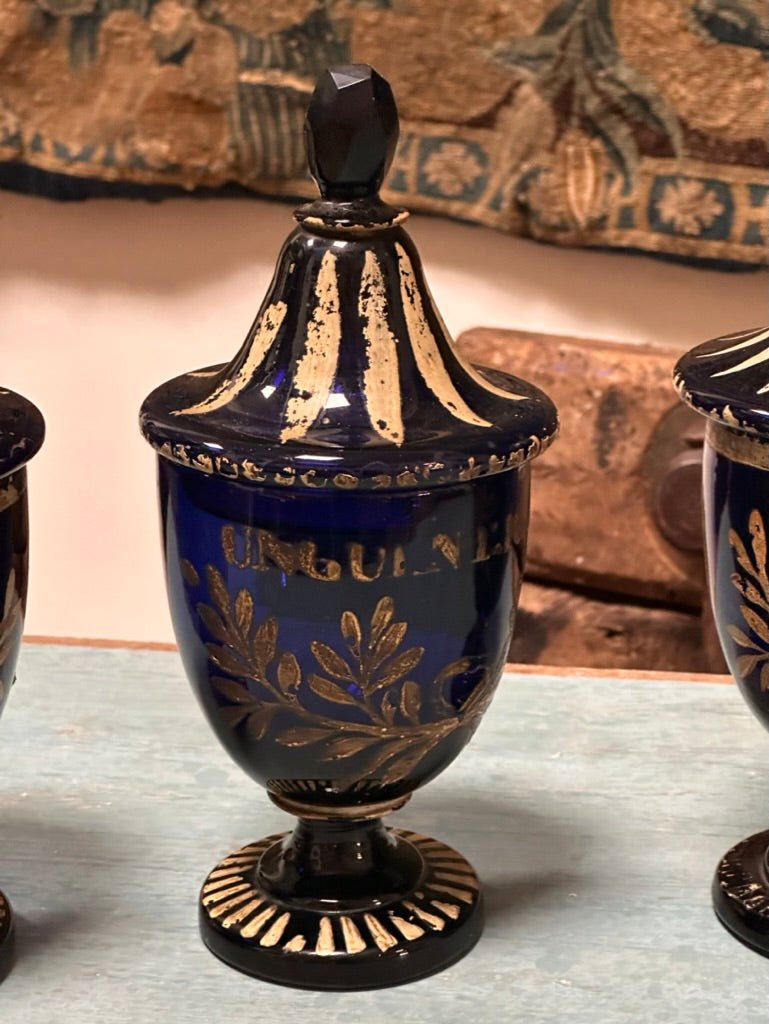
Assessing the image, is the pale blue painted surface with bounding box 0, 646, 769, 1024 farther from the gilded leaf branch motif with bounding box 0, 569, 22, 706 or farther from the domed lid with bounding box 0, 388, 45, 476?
the domed lid with bounding box 0, 388, 45, 476

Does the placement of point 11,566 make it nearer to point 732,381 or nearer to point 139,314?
point 732,381

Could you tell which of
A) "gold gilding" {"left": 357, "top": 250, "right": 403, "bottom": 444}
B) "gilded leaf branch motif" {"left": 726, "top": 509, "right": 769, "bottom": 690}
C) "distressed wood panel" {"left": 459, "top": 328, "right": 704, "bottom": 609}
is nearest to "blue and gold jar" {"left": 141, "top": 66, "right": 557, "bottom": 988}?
"gold gilding" {"left": 357, "top": 250, "right": 403, "bottom": 444}

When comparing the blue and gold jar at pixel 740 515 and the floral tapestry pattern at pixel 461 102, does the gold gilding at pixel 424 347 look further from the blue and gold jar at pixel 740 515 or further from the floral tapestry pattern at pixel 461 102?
the floral tapestry pattern at pixel 461 102

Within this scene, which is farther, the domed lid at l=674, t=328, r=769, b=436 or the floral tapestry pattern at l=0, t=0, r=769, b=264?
the floral tapestry pattern at l=0, t=0, r=769, b=264

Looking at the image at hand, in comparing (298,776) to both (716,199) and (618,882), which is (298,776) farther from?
(716,199)

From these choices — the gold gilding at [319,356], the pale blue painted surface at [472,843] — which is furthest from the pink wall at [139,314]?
the gold gilding at [319,356]

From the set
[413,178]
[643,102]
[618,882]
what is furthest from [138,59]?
[618,882]

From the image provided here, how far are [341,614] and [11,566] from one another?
0.15m

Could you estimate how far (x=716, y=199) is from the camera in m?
1.40

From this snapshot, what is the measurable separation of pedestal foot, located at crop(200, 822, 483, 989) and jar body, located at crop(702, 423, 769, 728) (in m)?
0.18

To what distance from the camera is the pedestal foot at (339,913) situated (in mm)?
756

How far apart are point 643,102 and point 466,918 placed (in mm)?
851

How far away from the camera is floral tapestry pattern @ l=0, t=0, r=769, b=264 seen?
1371 millimetres

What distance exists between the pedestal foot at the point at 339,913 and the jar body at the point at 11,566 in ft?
0.54
